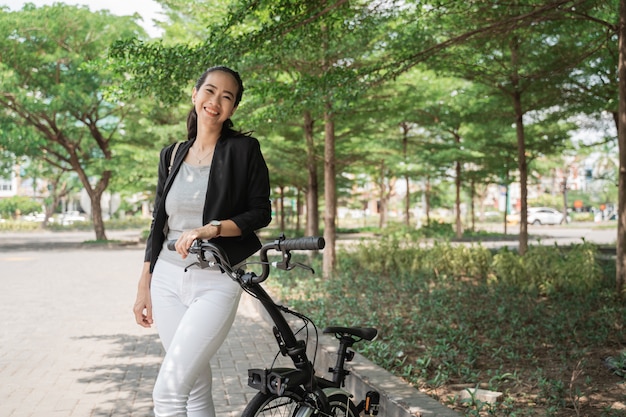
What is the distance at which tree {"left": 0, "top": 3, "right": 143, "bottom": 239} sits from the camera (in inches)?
952

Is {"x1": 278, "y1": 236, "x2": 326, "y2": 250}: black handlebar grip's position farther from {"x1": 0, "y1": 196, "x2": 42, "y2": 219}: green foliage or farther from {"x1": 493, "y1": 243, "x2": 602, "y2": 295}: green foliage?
{"x1": 0, "y1": 196, "x2": 42, "y2": 219}: green foliage

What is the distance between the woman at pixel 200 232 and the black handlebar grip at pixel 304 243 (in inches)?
10.1

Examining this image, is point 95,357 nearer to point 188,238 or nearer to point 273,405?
point 273,405

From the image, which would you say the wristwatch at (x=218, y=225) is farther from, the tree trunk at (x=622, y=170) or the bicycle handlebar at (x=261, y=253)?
the tree trunk at (x=622, y=170)

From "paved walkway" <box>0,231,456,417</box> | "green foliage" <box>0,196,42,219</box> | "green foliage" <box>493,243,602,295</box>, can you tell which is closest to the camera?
"paved walkway" <box>0,231,456,417</box>

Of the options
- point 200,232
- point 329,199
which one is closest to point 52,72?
point 329,199

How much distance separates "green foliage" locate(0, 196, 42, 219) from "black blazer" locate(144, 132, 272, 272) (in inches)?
2450

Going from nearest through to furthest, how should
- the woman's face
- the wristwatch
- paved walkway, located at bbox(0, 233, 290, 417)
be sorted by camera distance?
the wristwatch → the woman's face → paved walkway, located at bbox(0, 233, 290, 417)

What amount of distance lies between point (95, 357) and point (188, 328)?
487 centimetres

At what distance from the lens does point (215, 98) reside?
2.62m

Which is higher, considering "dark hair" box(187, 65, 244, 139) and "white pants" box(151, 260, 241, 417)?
Answer: "dark hair" box(187, 65, 244, 139)

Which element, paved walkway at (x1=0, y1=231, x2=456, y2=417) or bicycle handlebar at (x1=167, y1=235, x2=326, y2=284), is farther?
paved walkway at (x1=0, y1=231, x2=456, y2=417)

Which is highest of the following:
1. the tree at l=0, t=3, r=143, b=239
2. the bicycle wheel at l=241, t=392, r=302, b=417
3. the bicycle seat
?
the tree at l=0, t=3, r=143, b=239

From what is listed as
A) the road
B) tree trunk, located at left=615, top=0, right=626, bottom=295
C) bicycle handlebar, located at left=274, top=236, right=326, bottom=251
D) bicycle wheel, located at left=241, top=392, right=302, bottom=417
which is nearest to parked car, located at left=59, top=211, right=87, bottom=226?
the road
